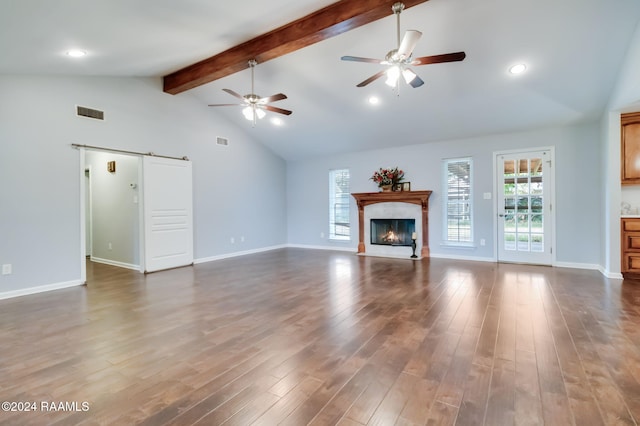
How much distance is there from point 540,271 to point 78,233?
24.4 feet

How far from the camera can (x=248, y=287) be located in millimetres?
4430

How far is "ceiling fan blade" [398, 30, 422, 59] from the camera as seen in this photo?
9.25 ft

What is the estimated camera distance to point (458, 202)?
6.58m

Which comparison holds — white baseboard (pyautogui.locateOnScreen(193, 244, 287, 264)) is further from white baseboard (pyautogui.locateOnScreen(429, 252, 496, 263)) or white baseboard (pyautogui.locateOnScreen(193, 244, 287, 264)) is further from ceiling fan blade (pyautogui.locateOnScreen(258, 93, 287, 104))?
white baseboard (pyautogui.locateOnScreen(429, 252, 496, 263))

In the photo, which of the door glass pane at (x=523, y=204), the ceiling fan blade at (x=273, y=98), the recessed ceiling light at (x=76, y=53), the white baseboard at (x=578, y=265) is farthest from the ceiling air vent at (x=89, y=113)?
the white baseboard at (x=578, y=265)

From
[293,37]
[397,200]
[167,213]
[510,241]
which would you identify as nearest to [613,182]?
[510,241]

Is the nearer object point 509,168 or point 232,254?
point 509,168

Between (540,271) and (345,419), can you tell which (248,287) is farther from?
(540,271)

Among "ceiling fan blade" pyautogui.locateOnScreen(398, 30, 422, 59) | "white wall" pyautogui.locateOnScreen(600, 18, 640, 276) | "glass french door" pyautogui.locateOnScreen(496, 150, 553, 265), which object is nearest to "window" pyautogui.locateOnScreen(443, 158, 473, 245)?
"glass french door" pyautogui.locateOnScreen(496, 150, 553, 265)

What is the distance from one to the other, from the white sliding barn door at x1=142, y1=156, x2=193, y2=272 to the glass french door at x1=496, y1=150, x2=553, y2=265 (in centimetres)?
617

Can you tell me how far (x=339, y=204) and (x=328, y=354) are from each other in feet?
19.5

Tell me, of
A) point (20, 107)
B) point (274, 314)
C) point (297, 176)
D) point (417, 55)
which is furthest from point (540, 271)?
point (20, 107)

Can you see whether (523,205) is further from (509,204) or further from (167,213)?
(167,213)

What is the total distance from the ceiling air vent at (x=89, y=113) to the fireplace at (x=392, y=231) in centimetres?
564
